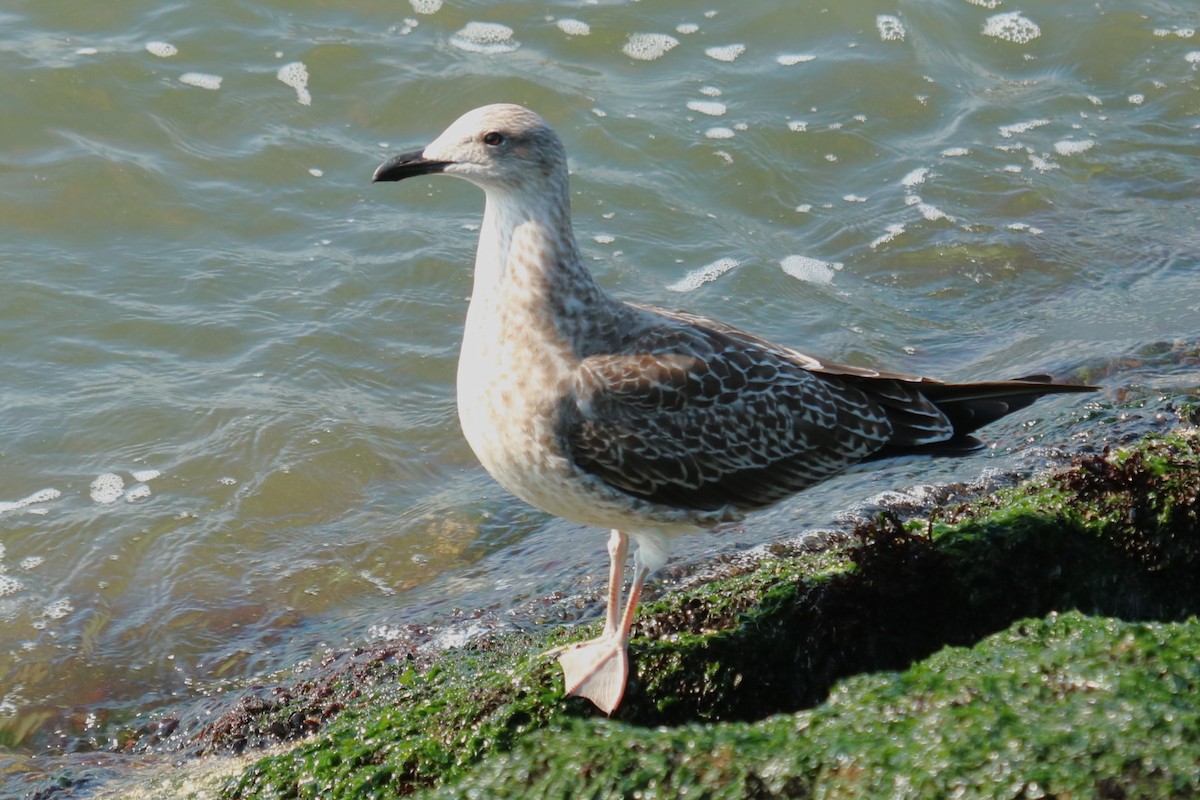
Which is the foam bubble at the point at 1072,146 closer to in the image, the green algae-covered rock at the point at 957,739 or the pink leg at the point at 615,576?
the pink leg at the point at 615,576

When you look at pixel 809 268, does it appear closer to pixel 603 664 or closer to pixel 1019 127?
pixel 1019 127

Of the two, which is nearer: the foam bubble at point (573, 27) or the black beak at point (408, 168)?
the black beak at point (408, 168)

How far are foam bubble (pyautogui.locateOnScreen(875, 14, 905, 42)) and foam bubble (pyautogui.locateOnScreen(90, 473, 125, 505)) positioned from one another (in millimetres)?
7899

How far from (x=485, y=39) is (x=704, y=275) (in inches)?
136

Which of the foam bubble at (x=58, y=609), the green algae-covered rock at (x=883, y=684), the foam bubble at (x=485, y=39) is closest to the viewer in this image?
the green algae-covered rock at (x=883, y=684)

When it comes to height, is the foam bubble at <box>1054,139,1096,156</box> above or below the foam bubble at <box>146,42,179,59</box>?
below

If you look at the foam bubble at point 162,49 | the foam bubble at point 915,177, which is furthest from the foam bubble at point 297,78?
the foam bubble at point 915,177

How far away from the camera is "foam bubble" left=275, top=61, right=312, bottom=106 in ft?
34.6

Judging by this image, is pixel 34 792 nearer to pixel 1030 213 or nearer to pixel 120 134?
pixel 120 134

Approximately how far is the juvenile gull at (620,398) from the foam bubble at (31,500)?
3235 millimetres

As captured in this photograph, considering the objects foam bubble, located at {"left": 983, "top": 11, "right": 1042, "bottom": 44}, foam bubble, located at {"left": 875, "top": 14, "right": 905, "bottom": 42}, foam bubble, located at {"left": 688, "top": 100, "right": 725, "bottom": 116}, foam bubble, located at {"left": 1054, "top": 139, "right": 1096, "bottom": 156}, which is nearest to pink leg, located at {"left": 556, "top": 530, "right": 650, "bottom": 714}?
foam bubble, located at {"left": 688, "top": 100, "right": 725, "bottom": 116}

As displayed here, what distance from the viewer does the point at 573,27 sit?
1163 centimetres

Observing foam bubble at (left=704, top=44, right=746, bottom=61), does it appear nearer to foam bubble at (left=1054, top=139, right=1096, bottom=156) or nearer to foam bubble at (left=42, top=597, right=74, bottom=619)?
foam bubble at (left=1054, top=139, right=1096, bottom=156)

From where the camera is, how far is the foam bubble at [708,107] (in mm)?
10984
